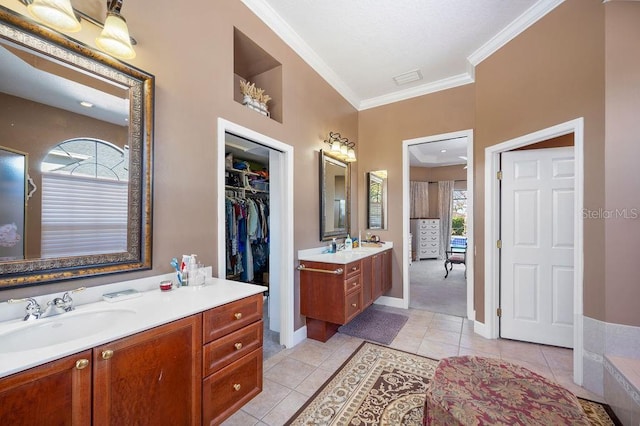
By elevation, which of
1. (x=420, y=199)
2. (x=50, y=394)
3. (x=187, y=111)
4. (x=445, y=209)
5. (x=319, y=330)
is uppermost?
(x=187, y=111)

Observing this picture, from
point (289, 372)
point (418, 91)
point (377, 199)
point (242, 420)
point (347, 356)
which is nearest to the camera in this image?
point (242, 420)

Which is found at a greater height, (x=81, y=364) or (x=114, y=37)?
(x=114, y=37)

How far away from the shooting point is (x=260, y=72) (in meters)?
2.80

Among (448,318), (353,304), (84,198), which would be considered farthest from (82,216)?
(448,318)

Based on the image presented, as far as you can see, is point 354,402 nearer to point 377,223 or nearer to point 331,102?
point 377,223

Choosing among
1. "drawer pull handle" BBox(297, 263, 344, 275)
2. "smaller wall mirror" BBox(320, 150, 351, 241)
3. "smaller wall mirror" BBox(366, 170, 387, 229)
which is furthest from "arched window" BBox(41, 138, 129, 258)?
"smaller wall mirror" BBox(366, 170, 387, 229)

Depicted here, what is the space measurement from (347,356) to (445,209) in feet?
22.4

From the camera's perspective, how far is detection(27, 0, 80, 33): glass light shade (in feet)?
3.59

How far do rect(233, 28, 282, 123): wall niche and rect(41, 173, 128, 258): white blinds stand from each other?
4.65ft

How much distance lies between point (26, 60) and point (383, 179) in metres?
3.71

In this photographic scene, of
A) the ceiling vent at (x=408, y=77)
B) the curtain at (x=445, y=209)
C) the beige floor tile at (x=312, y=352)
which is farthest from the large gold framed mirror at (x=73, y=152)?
the curtain at (x=445, y=209)

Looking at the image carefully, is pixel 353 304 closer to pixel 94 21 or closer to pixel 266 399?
pixel 266 399

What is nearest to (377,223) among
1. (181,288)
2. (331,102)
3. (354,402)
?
(331,102)

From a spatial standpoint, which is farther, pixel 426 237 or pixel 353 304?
pixel 426 237
